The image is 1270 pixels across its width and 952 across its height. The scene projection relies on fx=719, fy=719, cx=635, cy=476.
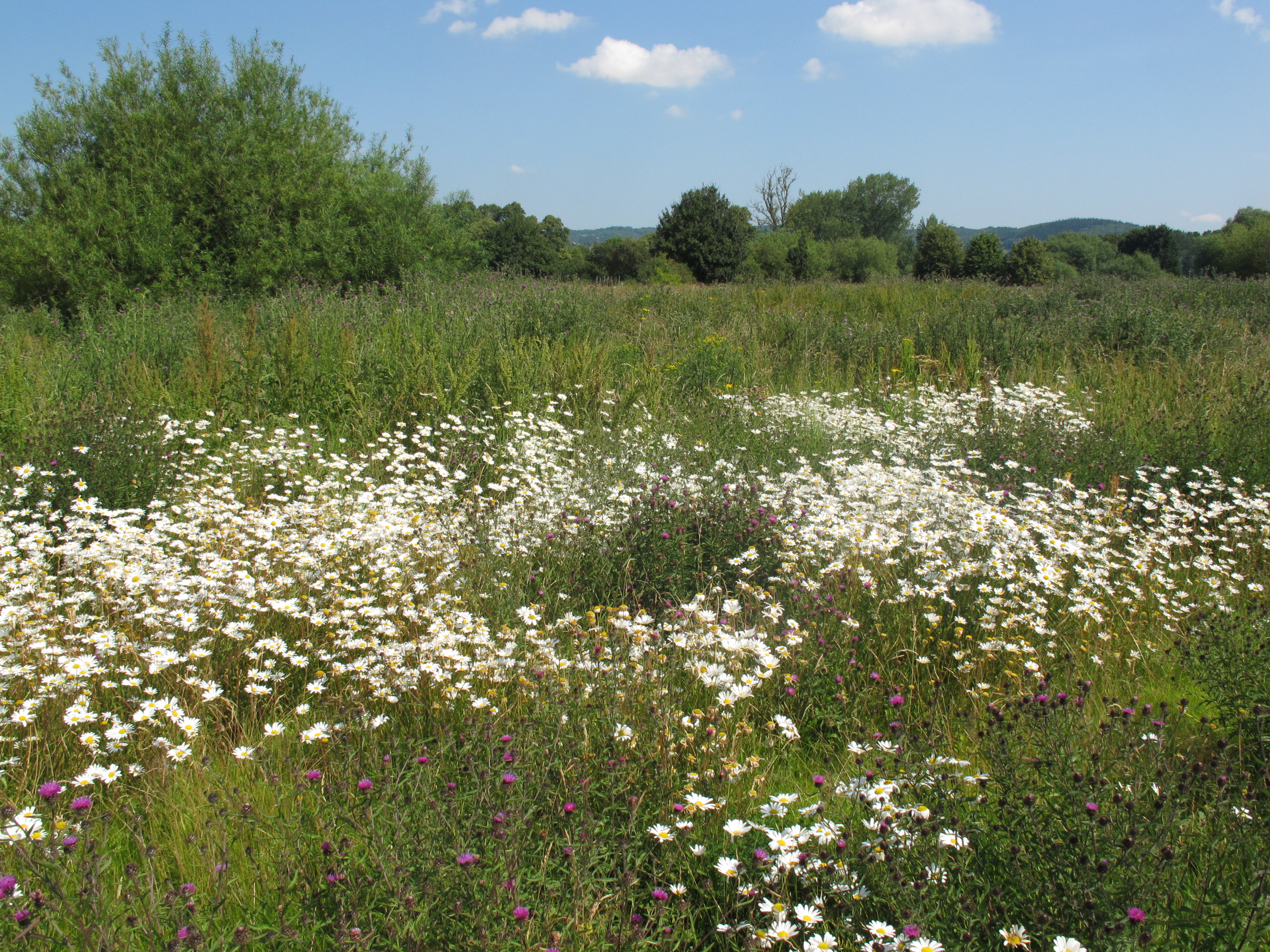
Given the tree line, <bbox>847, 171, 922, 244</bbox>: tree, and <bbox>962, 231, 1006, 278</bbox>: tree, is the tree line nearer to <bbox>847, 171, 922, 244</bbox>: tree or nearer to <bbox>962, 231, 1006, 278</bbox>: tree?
<bbox>962, 231, 1006, 278</bbox>: tree

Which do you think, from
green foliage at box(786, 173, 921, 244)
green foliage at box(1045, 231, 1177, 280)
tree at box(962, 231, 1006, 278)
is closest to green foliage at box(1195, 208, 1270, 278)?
green foliage at box(1045, 231, 1177, 280)

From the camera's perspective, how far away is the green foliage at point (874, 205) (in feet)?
274

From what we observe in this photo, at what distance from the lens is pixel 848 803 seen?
6.66 feet

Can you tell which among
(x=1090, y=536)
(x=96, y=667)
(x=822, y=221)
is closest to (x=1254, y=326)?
(x=1090, y=536)

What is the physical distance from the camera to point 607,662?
2.61 m

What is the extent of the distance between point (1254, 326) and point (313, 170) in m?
16.4

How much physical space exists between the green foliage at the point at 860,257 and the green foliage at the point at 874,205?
3617cm

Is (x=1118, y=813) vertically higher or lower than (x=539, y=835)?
higher

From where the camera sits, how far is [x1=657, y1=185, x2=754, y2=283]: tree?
3938 centimetres

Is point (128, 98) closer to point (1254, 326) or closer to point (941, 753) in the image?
point (941, 753)

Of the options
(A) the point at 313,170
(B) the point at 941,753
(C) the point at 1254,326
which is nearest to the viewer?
(B) the point at 941,753

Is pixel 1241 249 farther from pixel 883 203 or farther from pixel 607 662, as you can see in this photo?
pixel 607 662

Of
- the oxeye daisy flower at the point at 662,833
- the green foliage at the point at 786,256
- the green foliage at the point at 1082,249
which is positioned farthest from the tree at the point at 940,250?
the oxeye daisy flower at the point at 662,833

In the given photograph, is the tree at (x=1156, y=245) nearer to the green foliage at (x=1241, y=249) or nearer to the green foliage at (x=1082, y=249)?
the green foliage at (x=1082, y=249)
